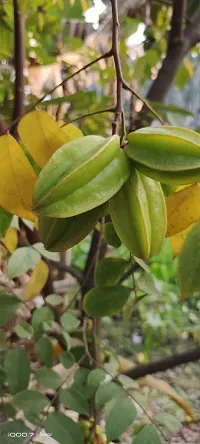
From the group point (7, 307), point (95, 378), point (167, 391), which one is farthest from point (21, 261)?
point (167, 391)

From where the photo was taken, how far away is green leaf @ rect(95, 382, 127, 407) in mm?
501

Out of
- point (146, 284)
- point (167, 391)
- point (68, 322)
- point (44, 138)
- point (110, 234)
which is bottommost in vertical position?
point (167, 391)

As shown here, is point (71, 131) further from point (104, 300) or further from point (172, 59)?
point (172, 59)

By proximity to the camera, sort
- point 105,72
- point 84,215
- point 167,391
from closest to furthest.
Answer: point 84,215 < point 167,391 < point 105,72

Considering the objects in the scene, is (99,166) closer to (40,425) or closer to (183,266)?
(183,266)

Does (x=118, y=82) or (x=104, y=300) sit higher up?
(x=118, y=82)

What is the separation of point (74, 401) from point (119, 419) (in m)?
0.07

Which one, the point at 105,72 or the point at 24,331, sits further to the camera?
the point at 105,72

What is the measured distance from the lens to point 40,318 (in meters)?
0.58

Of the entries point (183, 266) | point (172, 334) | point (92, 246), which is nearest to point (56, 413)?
point (183, 266)

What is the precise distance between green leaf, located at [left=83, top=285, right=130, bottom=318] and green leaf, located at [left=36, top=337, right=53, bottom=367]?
120 millimetres

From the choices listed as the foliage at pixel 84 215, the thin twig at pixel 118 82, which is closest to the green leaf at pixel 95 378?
the foliage at pixel 84 215

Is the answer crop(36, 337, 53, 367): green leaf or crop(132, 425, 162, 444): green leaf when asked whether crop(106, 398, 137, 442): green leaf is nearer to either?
crop(132, 425, 162, 444): green leaf

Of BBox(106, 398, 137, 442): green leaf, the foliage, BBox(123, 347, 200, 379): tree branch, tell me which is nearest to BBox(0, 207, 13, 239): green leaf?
the foliage
